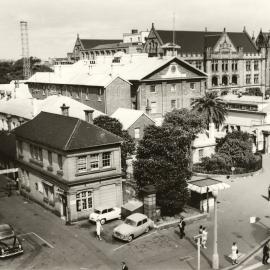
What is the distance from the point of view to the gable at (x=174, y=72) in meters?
75.9

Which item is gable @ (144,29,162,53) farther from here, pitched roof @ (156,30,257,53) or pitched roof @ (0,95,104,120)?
pitched roof @ (0,95,104,120)

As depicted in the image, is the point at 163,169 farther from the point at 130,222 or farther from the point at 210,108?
the point at 210,108

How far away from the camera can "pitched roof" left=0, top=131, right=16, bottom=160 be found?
52225 millimetres

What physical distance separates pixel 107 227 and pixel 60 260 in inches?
274

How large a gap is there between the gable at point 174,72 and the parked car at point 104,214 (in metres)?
39.5

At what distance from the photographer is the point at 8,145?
55.0 meters

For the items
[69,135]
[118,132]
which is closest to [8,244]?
[69,135]

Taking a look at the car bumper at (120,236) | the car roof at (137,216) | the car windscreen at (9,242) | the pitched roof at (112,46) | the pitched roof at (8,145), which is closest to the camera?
the car windscreen at (9,242)

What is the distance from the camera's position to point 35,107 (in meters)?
65.6

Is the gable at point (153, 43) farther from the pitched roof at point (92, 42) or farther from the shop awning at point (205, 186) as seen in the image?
the shop awning at point (205, 186)

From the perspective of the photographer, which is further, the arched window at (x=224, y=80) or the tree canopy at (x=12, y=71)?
the tree canopy at (x=12, y=71)

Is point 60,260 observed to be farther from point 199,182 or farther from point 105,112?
point 105,112

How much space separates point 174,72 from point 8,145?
34.3m

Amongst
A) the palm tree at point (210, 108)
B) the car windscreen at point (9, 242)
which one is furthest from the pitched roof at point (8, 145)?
the palm tree at point (210, 108)
